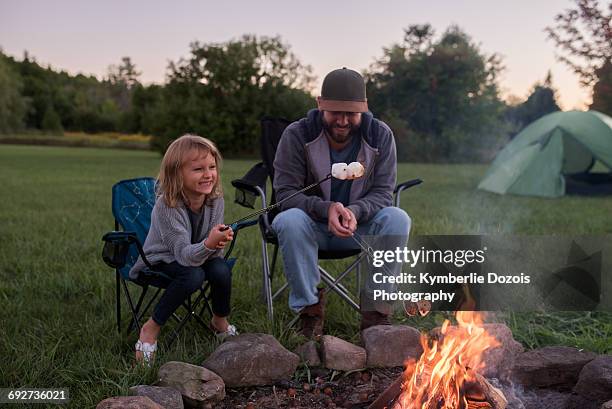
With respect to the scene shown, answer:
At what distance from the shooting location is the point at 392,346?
226cm

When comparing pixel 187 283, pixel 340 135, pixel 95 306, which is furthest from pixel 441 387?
pixel 95 306

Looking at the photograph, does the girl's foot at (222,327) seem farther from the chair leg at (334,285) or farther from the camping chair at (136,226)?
the chair leg at (334,285)

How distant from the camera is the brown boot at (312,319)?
8.13 ft

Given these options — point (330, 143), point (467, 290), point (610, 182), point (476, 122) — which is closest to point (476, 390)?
point (467, 290)

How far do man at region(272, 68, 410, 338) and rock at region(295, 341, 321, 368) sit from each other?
20 centimetres

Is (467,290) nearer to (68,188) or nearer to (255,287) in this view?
(255,287)

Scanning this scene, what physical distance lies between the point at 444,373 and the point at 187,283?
0.90 m

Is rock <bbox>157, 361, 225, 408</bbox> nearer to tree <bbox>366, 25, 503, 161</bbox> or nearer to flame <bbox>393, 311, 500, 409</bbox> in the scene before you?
flame <bbox>393, 311, 500, 409</bbox>

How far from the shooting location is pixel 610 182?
8438mm

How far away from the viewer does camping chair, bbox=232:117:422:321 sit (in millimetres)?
2592

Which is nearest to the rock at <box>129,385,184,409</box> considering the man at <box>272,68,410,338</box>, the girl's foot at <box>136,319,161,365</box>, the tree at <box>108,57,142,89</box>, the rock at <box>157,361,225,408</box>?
the rock at <box>157,361,225,408</box>

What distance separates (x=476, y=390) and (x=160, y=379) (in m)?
0.90

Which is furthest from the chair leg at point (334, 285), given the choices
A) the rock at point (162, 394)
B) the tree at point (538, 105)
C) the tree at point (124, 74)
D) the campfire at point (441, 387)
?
the tree at point (124, 74)

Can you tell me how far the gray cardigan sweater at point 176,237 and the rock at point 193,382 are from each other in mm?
381
